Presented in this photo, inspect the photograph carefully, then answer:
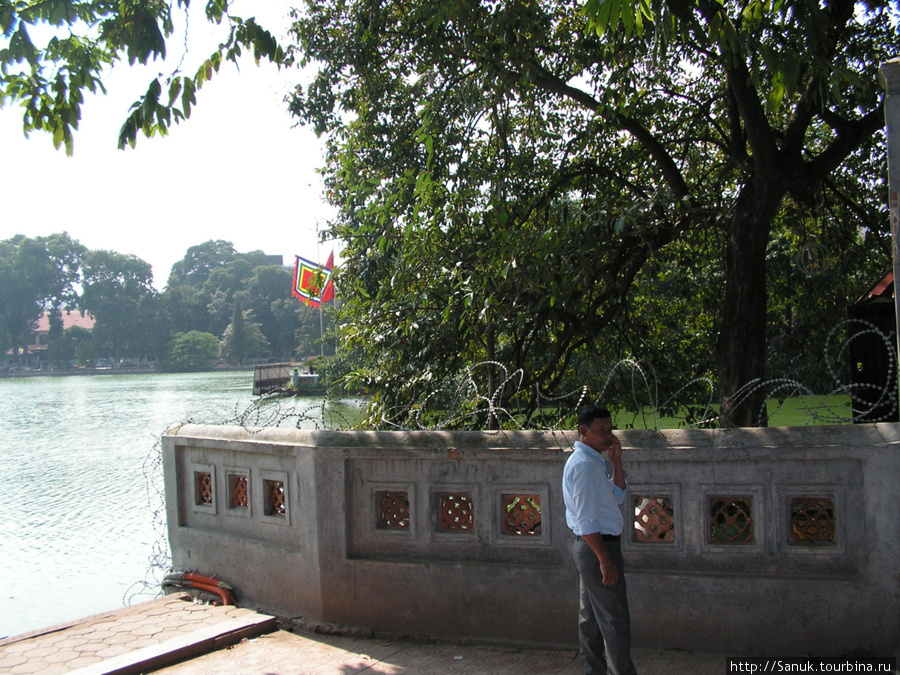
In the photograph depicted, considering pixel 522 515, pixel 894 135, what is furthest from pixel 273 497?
pixel 894 135

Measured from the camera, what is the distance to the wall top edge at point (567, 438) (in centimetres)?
402

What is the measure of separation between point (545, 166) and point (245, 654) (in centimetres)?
677

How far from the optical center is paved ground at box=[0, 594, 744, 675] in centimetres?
426

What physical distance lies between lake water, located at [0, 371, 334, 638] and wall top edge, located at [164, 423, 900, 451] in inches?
42.1

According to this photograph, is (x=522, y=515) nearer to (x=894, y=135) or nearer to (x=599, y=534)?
(x=599, y=534)

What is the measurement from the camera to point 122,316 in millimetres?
103750

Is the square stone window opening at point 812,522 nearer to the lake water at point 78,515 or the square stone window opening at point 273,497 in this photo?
the square stone window opening at point 273,497

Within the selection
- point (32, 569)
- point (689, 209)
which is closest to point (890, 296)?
point (689, 209)

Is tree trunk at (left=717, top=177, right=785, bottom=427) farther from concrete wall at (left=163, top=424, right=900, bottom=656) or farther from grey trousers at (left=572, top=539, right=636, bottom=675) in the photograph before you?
grey trousers at (left=572, top=539, right=636, bottom=675)

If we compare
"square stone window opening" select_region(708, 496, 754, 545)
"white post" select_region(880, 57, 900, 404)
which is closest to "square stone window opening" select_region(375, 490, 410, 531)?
"square stone window opening" select_region(708, 496, 754, 545)

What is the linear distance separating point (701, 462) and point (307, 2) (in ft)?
25.4

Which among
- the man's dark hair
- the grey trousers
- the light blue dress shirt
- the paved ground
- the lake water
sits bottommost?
the lake water

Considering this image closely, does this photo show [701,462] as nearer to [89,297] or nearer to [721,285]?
[721,285]

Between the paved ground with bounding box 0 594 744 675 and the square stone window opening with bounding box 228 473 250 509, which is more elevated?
the square stone window opening with bounding box 228 473 250 509
